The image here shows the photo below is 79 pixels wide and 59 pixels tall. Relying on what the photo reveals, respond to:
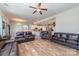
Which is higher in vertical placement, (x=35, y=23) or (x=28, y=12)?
(x=28, y=12)

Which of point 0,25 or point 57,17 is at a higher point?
point 57,17

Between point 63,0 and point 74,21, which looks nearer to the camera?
point 63,0

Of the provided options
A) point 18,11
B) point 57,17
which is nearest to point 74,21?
point 57,17

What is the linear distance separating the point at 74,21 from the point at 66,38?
85 cm

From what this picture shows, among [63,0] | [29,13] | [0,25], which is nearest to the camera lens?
[63,0]

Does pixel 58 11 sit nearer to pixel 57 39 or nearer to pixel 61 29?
pixel 61 29

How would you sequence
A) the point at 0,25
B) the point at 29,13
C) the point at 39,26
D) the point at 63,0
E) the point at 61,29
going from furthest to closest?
the point at 61,29, the point at 39,26, the point at 29,13, the point at 0,25, the point at 63,0

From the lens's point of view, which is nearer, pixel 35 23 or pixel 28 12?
pixel 28 12

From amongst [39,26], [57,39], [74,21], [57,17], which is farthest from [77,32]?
[39,26]

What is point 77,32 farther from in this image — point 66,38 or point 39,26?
point 39,26

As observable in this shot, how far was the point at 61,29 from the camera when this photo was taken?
425cm

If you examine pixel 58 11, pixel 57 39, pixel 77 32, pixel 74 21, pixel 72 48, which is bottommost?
pixel 72 48

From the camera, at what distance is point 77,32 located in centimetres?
471

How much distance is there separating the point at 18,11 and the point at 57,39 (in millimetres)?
2456
